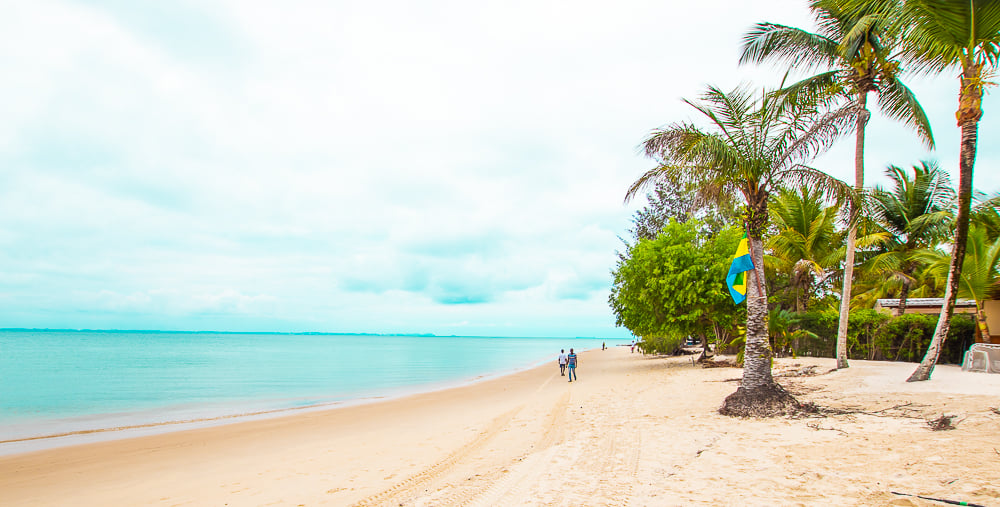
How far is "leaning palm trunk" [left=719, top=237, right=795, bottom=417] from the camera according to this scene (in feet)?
29.4

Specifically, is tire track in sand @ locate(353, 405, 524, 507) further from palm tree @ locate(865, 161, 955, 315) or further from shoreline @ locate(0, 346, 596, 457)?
palm tree @ locate(865, 161, 955, 315)

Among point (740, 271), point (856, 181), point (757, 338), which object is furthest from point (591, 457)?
point (856, 181)

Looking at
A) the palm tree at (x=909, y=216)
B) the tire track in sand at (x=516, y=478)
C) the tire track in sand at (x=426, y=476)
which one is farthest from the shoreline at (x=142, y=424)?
the palm tree at (x=909, y=216)

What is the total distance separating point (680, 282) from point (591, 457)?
1446cm

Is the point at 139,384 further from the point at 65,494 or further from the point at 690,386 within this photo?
the point at 690,386

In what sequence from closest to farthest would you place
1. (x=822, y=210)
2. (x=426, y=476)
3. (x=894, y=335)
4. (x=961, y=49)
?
(x=426, y=476) < (x=961, y=49) < (x=894, y=335) < (x=822, y=210)

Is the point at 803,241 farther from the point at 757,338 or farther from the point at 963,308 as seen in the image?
the point at 757,338

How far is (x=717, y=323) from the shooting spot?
70.8 feet

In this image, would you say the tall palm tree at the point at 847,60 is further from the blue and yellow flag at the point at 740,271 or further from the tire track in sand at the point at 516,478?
the tire track in sand at the point at 516,478

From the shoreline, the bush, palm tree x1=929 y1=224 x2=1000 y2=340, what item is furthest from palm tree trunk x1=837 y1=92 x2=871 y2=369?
the shoreline

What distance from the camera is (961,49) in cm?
923

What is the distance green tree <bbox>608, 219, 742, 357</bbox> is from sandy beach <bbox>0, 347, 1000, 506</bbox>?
701 centimetres

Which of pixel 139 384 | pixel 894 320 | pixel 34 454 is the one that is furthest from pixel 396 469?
pixel 139 384

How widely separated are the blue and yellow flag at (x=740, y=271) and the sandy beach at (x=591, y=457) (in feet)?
8.04
